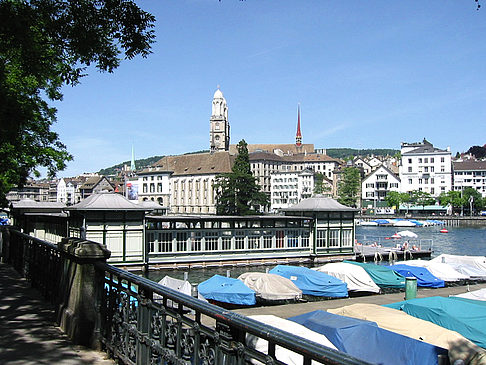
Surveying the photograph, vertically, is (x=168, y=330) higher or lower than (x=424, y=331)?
higher

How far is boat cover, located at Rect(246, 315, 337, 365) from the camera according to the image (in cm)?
993

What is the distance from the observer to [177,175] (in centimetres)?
17550

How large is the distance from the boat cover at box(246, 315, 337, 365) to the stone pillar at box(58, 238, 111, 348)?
304cm

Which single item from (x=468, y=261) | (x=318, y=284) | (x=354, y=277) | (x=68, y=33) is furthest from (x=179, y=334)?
(x=468, y=261)

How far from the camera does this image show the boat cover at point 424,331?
13805 millimetres

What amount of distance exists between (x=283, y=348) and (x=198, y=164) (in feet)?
536

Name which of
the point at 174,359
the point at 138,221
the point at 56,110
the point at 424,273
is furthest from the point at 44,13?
the point at 424,273

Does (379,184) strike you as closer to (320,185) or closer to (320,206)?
(320,185)

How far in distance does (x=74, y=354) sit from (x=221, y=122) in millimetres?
192070

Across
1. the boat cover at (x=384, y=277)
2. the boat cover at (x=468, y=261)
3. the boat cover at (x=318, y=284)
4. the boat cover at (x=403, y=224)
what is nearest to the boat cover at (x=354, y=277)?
the boat cover at (x=318, y=284)

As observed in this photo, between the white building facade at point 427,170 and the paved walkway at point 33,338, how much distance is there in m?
151

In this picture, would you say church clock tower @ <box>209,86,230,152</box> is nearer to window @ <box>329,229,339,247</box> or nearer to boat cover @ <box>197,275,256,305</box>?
window @ <box>329,229,339,247</box>

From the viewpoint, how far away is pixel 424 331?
15.0m

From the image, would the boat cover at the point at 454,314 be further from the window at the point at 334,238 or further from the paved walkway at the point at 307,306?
the window at the point at 334,238
